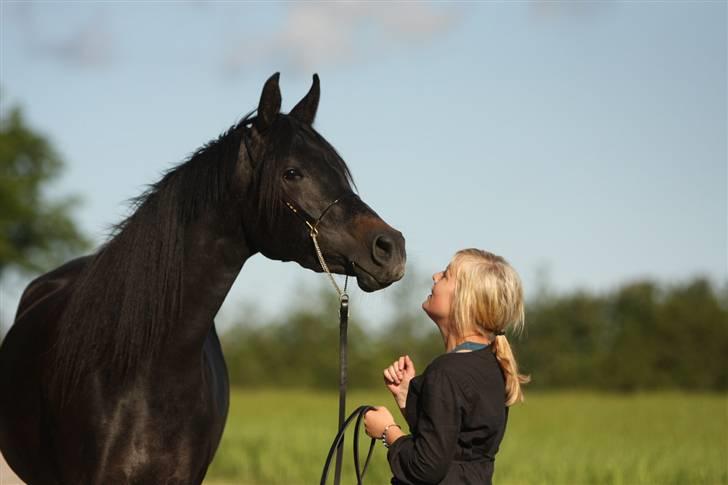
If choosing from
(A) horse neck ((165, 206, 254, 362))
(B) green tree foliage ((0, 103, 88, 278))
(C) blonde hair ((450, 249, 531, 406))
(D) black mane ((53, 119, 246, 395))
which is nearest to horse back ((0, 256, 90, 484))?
(D) black mane ((53, 119, 246, 395))

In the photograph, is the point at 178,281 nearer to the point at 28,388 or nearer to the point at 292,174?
the point at 292,174

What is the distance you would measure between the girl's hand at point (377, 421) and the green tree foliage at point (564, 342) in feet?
104

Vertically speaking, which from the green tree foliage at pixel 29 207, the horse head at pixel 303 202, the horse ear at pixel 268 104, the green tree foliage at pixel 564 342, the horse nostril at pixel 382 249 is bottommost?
the horse nostril at pixel 382 249

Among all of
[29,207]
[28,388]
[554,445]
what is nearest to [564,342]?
[29,207]

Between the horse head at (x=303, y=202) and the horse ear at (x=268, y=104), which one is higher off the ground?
the horse ear at (x=268, y=104)

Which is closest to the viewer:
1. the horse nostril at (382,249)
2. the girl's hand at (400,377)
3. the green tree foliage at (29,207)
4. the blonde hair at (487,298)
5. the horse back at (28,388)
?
the blonde hair at (487,298)

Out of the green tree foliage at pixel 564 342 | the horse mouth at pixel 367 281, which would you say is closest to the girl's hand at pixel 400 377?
the horse mouth at pixel 367 281

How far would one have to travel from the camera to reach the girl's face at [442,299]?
320 cm

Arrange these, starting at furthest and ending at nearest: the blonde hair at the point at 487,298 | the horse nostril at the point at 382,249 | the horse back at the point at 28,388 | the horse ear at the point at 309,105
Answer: the horse back at the point at 28,388
the horse ear at the point at 309,105
the horse nostril at the point at 382,249
the blonde hair at the point at 487,298

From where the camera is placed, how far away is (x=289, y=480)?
34.5 ft

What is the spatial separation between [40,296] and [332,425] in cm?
1222

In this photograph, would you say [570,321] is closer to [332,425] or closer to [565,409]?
[565,409]

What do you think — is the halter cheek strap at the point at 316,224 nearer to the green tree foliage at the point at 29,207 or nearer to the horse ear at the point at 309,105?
the horse ear at the point at 309,105

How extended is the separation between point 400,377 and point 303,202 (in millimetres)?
941
